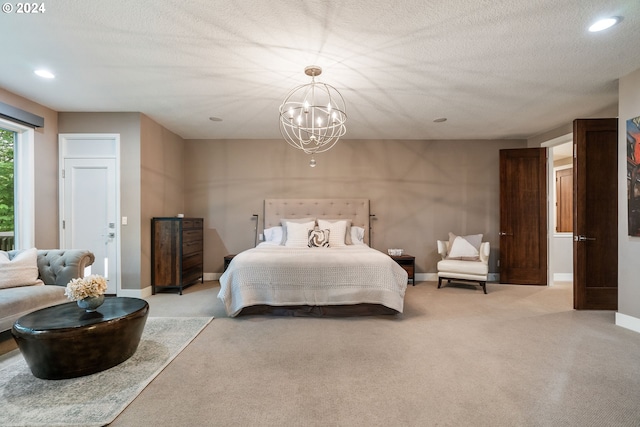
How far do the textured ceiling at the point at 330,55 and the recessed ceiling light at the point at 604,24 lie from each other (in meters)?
0.05

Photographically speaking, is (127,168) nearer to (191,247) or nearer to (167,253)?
(167,253)

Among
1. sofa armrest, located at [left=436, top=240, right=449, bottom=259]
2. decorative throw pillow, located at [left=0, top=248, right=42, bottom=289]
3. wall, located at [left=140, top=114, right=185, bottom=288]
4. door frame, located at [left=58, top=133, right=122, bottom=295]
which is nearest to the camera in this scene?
decorative throw pillow, located at [left=0, top=248, right=42, bottom=289]

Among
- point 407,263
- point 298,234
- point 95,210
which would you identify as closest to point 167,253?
point 95,210

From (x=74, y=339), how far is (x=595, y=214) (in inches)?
213

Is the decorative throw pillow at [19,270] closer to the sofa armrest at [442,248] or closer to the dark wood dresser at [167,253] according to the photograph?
the dark wood dresser at [167,253]

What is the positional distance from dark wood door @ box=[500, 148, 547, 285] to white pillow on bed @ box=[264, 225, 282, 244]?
385cm

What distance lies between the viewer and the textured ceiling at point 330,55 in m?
2.12

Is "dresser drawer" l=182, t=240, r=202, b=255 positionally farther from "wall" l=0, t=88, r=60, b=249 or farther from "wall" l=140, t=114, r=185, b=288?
"wall" l=0, t=88, r=60, b=249

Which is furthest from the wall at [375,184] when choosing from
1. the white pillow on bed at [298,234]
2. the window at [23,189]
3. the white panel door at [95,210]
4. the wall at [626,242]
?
the wall at [626,242]

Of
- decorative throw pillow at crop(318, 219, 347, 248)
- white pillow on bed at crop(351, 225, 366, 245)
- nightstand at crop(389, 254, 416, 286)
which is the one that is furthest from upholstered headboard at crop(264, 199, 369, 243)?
nightstand at crop(389, 254, 416, 286)

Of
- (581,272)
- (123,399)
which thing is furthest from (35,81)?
(581,272)

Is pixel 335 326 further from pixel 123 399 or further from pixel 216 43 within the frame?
pixel 216 43

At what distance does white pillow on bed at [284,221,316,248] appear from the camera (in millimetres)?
4621

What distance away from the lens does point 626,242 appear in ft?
10.2
